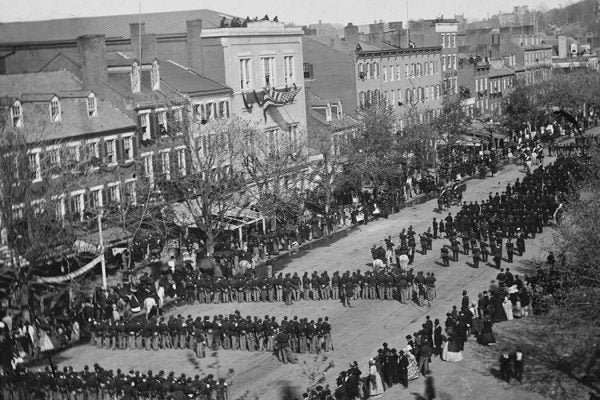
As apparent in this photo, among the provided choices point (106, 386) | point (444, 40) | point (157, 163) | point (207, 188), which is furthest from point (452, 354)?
point (444, 40)

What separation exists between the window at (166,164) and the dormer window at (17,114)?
8031 millimetres

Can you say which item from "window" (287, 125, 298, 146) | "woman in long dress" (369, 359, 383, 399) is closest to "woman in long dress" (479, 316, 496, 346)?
"woman in long dress" (369, 359, 383, 399)

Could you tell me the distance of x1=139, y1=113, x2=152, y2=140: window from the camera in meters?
54.9

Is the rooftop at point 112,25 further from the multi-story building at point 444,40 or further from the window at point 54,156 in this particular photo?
the multi-story building at point 444,40

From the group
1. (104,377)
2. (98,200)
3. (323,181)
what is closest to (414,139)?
(323,181)

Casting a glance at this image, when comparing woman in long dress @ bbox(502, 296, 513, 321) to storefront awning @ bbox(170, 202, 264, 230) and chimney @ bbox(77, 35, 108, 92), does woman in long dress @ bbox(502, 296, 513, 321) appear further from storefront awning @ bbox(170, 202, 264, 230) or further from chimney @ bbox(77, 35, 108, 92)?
chimney @ bbox(77, 35, 108, 92)

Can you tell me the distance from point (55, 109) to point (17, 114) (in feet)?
9.21

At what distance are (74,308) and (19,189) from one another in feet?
16.8

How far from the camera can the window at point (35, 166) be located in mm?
40562

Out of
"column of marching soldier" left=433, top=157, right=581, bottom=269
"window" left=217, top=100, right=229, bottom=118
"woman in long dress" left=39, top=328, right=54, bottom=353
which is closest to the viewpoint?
"woman in long dress" left=39, top=328, right=54, bottom=353

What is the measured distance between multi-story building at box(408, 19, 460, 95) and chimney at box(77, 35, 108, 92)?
49448 mm

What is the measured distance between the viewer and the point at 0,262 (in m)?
37.7

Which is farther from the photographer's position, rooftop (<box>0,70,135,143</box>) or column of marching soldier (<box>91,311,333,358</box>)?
rooftop (<box>0,70,135,143</box>)

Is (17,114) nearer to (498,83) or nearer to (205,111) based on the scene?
(205,111)
